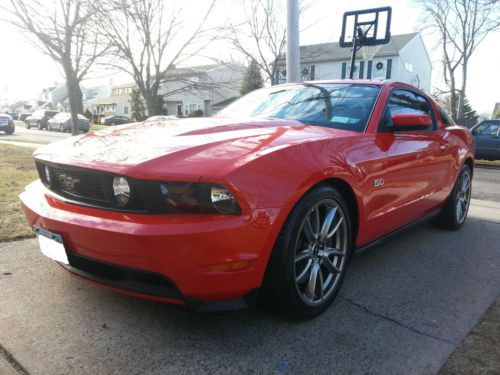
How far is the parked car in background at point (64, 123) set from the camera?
88.3ft

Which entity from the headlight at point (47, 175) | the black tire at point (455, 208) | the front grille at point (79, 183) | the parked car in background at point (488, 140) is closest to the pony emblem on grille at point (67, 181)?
the front grille at point (79, 183)

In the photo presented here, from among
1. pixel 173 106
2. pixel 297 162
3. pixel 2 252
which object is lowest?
pixel 173 106

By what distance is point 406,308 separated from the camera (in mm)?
2721

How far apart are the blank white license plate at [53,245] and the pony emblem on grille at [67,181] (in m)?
0.27

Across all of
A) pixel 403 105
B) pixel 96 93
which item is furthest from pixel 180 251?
pixel 96 93

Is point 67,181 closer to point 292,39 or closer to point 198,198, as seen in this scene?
point 198,198

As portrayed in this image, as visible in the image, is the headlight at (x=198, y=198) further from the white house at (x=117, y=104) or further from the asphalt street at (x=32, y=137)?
the white house at (x=117, y=104)

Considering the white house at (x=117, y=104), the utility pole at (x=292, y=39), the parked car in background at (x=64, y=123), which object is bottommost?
the white house at (x=117, y=104)

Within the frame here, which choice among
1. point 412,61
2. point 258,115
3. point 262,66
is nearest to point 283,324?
point 258,115

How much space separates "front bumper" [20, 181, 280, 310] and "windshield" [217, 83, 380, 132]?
1.31 m

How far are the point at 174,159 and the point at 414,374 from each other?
1.55 metres

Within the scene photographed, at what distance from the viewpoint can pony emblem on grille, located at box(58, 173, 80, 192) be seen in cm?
233

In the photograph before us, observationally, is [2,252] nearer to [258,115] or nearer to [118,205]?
[118,205]

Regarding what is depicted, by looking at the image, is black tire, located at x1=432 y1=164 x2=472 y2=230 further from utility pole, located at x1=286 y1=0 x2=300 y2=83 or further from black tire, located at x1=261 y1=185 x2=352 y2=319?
utility pole, located at x1=286 y1=0 x2=300 y2=83
